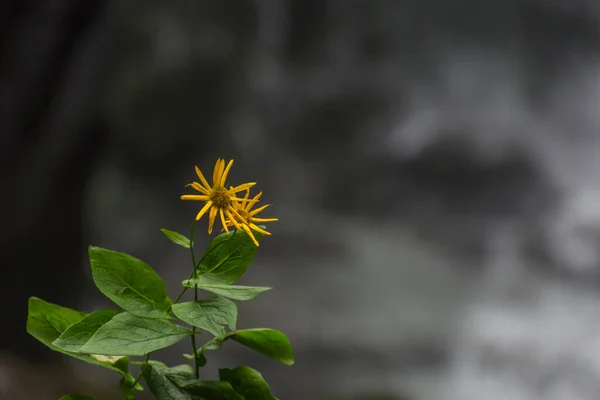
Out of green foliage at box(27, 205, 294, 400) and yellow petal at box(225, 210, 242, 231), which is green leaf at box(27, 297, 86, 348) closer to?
→ green foliage at box(27, 205, 294, 400)

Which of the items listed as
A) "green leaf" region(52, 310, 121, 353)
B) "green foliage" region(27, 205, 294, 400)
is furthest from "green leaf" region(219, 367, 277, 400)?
"green leaf" region(52, 310, 121, 353)

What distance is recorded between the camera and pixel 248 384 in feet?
1.90

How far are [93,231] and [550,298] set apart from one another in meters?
1.63

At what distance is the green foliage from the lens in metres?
0.51

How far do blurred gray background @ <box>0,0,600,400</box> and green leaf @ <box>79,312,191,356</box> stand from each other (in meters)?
1.50


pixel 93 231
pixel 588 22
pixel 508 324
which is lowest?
pixel 93 231

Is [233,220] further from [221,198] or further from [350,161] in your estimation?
[350,161]

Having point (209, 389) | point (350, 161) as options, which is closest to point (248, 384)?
point (209, 389)

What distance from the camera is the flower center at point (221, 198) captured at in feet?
1.76

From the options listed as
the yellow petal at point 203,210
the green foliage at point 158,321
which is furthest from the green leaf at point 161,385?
the yellow petal at point 203,210

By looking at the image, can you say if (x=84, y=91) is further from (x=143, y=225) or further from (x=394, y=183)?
(x=394, y=183)

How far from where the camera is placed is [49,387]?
5.94ft

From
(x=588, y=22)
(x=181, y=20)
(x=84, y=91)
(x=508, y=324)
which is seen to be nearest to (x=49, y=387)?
(x=84, y=91)

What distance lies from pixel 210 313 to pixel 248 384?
0.10 m
